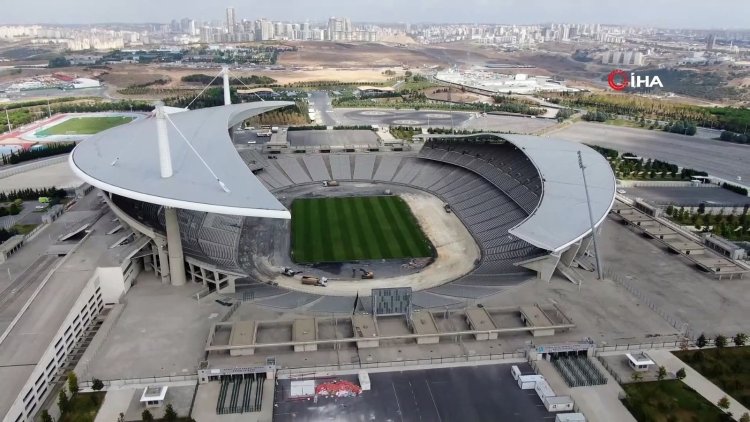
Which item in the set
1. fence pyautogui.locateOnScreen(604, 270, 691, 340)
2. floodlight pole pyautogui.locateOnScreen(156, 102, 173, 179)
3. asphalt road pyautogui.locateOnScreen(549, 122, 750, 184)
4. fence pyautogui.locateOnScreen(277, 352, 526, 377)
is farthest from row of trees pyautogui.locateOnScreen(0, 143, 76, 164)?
asphalt road pyautogui.locateOnScreen(549, 122, 750, 184)

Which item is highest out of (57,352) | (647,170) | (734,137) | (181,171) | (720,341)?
(181,171)

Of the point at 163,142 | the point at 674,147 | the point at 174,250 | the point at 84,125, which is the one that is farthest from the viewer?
the point at 84,125

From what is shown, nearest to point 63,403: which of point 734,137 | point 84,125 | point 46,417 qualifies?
point 46,417

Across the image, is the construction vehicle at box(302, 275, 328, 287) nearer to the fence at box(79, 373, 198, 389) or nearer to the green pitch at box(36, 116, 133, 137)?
the fence at box(79, 373, 198, 389)

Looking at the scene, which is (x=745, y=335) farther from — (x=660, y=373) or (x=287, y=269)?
(x=287, y=269)

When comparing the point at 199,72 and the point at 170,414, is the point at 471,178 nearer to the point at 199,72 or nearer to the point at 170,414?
the point at 170,414

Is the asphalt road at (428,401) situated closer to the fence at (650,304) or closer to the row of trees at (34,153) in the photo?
the fence at (650,304)

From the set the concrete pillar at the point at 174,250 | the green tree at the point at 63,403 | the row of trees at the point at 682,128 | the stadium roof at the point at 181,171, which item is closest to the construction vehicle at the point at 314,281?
the concrete pillar at the point at 174,250
